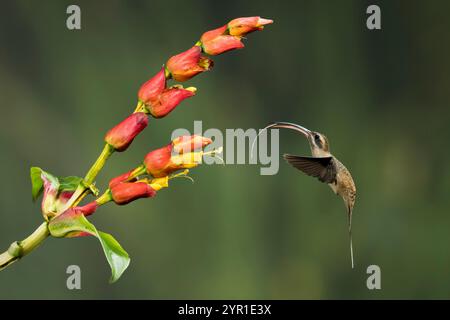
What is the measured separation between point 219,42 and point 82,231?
9.6 inches

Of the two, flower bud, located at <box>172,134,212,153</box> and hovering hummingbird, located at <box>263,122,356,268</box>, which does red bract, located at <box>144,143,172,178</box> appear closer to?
flower bud, located at <box>172,134,212,153</box>

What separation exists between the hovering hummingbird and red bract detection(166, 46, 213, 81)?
309mm

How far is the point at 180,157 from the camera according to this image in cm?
70

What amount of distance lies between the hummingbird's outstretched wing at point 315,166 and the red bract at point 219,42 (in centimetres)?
32

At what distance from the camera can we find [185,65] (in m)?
0.68

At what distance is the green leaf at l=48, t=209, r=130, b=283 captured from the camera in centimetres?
61

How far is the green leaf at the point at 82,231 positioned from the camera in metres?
0.61

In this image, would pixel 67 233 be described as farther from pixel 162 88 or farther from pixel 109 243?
pixel 162 88

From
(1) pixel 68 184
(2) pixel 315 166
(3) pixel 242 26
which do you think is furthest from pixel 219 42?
(2) pixel 315 166

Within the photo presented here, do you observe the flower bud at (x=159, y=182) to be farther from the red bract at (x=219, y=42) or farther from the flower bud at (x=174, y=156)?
the red bract at (x=219, y=42)

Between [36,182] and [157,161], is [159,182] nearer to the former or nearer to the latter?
[157,161]

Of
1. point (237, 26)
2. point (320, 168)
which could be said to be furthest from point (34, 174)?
point (320, 168)

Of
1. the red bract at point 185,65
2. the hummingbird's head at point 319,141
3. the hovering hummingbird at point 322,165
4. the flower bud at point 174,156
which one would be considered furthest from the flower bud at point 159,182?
the hummingbird's head at point 319,141

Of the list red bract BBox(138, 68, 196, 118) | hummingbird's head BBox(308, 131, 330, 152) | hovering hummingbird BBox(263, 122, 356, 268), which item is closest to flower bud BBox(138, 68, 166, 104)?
Answer: red bract BBox(138, 68, 196, 118)
